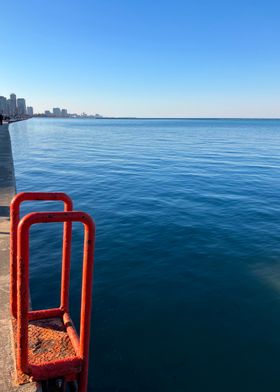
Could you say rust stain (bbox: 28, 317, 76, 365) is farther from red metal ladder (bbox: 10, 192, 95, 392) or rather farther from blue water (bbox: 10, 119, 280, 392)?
blue water (bbox: 10, 119, 280, 392)

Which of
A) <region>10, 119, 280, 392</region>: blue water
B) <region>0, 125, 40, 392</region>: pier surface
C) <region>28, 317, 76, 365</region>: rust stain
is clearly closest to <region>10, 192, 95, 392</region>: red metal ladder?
<region>28, 317, 76, 365</region>: rust stain

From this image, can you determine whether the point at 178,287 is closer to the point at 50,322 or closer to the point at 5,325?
the point at 50,322

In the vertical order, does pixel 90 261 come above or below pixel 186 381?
above

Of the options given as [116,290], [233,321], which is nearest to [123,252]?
[116,290]

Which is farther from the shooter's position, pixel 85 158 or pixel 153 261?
pixel 85 158

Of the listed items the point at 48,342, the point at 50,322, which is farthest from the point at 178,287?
→ the point at 48,342

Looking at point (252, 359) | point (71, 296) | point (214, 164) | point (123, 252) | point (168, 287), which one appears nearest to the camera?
point (252, 359)

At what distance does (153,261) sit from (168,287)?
152cm

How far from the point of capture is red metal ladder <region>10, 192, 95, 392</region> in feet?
11.1

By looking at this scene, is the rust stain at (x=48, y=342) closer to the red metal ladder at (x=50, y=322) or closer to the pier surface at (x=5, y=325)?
the red metal ladder at (x=50, y=322)

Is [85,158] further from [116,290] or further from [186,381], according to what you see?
[186,381]

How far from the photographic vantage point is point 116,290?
816 centimetres

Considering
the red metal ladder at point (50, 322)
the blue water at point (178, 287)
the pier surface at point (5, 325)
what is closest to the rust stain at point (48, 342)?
the red metal ladder at point (50, 322)

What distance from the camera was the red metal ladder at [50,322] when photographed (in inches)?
134
